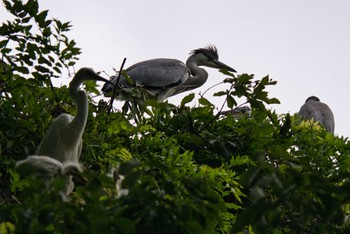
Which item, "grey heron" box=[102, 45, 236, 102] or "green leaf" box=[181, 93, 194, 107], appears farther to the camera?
"grey heron" box=[102, 45, 236, 102]

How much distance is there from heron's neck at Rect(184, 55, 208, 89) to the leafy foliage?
4.19 m

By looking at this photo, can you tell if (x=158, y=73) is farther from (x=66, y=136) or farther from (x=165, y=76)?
(x=66, y=136)

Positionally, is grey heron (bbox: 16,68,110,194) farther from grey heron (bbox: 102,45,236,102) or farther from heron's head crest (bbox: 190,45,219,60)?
heron's head crest (bbox: 190,45,219,60)

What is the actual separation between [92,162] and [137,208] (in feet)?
7.90

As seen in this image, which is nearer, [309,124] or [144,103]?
[144,103]

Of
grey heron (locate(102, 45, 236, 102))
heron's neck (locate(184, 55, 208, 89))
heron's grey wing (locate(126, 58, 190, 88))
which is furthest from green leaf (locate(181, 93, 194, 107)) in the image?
heron's neck (locate(184, 55, 208, 89))

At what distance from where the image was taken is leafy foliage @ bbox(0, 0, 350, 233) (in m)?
2.87

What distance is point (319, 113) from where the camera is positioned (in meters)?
13.6

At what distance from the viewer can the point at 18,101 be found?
5.38 meters

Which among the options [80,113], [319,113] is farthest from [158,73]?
[80,113]

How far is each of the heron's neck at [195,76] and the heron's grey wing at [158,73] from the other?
1.11 ft

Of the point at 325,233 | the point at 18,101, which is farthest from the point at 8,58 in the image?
the point at 325,233

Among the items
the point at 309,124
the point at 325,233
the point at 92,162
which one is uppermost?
the point at 309,124

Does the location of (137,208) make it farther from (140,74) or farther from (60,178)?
(140,74)
